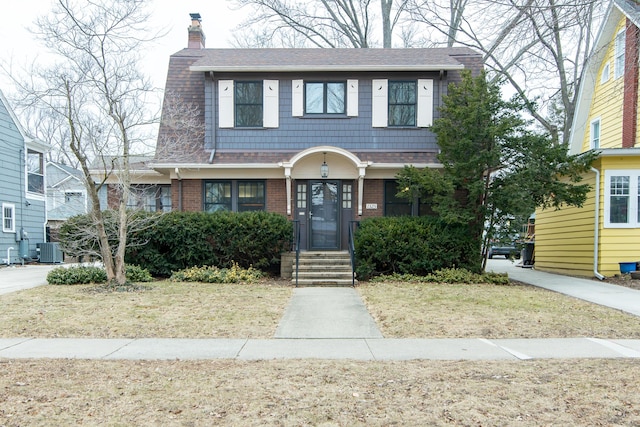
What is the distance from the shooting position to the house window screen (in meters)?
14.1

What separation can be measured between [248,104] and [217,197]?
3025mm

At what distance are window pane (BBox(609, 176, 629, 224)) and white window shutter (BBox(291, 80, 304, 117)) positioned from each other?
9072mm

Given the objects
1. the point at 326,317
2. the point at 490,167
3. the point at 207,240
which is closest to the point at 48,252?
the point at 207,240

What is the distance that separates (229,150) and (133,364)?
9.70 m

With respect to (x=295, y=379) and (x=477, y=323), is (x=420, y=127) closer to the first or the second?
(x=477, y=323)

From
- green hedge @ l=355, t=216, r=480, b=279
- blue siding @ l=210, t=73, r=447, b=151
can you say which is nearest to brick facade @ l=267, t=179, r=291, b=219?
blue siding @ l=210, t=73, r=447, b=151

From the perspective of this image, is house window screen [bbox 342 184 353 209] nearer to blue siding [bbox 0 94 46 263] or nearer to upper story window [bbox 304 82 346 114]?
upper story window [bbox 304 82 346 114]

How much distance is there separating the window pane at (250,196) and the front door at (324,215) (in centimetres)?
153

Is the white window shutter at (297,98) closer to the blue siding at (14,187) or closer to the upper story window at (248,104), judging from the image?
the upper story window at (248,104)

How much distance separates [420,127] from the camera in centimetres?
1425

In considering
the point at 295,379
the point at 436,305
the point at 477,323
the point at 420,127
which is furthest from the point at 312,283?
the point at 295,379

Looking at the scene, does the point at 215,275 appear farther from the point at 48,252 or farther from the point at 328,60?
the point at 48,252

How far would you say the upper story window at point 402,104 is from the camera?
1440 cm

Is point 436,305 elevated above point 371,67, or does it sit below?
below
